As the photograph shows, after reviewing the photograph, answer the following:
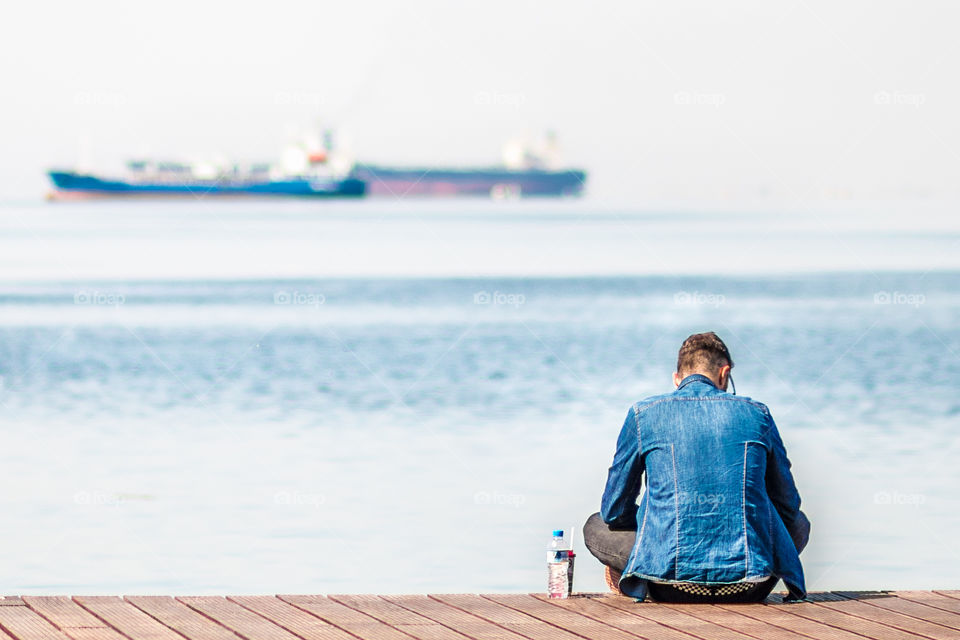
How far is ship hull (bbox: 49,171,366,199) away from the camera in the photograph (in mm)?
118500

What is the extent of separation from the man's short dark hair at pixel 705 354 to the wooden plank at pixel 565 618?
87 centimetres

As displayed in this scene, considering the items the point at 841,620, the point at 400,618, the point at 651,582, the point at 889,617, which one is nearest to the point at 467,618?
the point at 400,618

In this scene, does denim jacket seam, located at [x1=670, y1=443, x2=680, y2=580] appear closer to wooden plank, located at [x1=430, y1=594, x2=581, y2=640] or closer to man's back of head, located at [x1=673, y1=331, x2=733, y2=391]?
man's back of head, located at [x1=673, y1=331, x2=733, y2=391]

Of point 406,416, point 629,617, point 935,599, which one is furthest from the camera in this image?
point 406,416

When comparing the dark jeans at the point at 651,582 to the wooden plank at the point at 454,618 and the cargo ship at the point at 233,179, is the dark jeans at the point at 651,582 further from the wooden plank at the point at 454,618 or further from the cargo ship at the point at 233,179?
the cargo ship at the point at 233,179

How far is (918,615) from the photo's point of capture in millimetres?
4887

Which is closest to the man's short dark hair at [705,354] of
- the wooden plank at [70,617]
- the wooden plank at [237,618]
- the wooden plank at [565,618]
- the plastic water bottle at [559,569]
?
the plastic water bottle at [559,569]

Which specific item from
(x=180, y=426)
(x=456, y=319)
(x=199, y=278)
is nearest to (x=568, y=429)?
(x=180, y=426)

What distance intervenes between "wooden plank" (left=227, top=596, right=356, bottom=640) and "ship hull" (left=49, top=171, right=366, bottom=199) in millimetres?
116178

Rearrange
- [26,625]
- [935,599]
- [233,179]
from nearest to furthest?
[26,625]
[935,599]
[233,179]

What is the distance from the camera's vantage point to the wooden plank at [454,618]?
4613mm

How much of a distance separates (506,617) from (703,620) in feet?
2.03

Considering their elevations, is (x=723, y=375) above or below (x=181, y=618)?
above

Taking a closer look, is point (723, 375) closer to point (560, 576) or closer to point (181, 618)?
point (560, 576)
